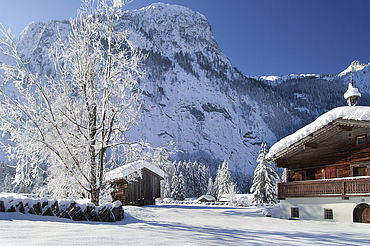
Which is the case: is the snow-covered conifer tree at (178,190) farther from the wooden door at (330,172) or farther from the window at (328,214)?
the window at (328,214)

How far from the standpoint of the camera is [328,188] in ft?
53.1

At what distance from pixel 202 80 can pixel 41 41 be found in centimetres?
10289

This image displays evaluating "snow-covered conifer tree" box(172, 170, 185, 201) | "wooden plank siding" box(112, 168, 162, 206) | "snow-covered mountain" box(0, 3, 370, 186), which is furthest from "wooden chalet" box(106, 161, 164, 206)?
"snow-covered mountain" box(0, 3, 370, 186)

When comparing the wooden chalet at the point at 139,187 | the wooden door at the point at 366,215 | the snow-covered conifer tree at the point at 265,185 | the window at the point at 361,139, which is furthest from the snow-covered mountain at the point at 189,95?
the wooden door at the point at 366,215

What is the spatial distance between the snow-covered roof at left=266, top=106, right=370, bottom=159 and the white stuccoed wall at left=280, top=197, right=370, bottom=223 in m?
3.39

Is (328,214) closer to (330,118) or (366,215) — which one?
(366,215)

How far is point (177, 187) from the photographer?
7138cm

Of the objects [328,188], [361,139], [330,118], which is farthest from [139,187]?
[361,139]

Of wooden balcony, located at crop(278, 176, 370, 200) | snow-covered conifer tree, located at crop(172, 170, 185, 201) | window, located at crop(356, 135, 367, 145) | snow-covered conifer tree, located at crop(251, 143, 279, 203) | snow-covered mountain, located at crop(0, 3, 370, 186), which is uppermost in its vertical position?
snow-covered mountain, located at crop(0, 3, 370, 186)

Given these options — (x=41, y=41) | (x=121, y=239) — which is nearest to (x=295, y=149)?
(x=121, y=239)

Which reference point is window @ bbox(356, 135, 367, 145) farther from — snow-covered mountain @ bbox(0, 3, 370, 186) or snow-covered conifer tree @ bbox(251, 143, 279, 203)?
snow-covered mountain @ bbox(0, 3, 370, 186)

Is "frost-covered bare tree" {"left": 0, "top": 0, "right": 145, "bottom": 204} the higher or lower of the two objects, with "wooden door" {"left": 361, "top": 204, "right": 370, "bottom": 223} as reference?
higher

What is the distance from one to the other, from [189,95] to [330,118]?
14927 centimetres

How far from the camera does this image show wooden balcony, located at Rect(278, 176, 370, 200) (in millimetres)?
14719
